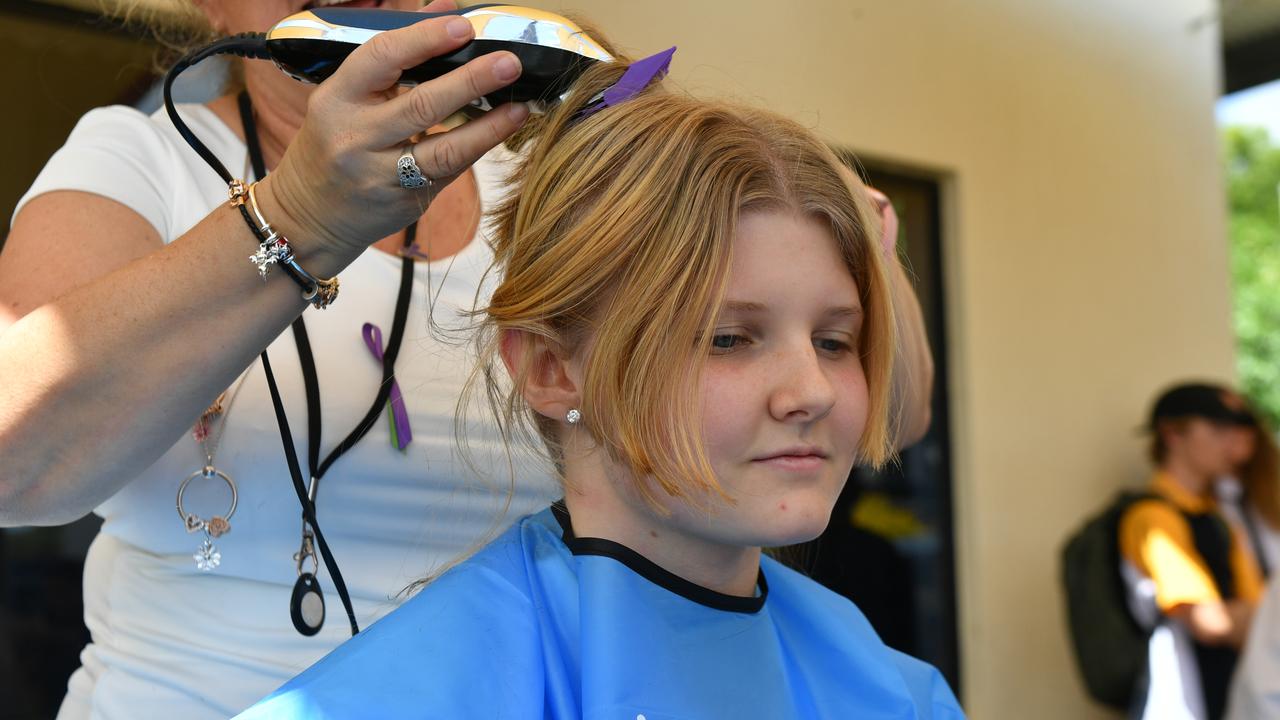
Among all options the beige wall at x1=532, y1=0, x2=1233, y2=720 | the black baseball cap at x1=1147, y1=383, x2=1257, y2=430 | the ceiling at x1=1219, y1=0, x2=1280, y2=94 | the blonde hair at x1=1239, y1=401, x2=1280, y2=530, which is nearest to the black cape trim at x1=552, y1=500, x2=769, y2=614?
the beige wall at x1=532, y1=0, x2=1233, y2=720

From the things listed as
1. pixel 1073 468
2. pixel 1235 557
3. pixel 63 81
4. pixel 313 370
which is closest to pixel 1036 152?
pixel 1073 468

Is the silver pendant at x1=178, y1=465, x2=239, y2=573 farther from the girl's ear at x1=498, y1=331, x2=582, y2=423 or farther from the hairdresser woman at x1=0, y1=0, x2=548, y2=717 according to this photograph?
the girl's ear at x1=498, y1=331, x2=582, y2=423

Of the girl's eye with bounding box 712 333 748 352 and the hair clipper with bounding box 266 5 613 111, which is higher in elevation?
the hair clipper with bounding box 266 5 613 111

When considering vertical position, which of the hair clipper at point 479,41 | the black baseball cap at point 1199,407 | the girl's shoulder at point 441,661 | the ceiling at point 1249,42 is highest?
the hair clipper at point 479,41

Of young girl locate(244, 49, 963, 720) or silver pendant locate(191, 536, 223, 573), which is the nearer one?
young girl locate(244, 49, 963, 720)

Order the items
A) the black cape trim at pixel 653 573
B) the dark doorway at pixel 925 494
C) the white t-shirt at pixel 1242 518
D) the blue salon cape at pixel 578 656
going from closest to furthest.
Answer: the blue salon cape at pixel 578 656 → the black cape trim at pixel 653 573 → the dark doorway at pixel 925 494 → the white t-shirt at pixel 1242 518

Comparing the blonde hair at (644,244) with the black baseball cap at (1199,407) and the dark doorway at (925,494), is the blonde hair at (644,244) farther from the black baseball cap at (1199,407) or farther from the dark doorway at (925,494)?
the black baseball cap at (1199,407)

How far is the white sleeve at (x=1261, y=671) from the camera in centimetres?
273

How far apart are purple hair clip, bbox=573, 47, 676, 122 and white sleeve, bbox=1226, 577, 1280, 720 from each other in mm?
2537

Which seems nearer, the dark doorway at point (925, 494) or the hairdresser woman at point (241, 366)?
the hairdresser woman at point (241, 366)

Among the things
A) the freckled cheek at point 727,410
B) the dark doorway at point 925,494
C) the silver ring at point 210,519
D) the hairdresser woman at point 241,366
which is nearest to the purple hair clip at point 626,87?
the hairdresser woman at point 241,366

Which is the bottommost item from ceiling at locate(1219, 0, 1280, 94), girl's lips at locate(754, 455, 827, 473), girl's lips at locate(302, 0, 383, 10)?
ceiling at locate(1219, 0, 1280, 94)

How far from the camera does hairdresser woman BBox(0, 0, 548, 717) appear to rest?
853mm

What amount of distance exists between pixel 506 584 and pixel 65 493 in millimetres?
384
